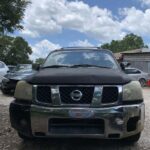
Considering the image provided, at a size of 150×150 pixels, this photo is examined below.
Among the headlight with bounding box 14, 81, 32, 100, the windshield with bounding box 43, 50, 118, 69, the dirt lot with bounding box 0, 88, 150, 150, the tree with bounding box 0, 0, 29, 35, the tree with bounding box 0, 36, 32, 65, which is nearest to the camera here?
the headlight with bounding box 14, 81, 32, 100

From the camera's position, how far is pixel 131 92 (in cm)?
602

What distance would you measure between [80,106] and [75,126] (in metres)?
0.32

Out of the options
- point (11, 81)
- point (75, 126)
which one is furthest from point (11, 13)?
point (11, 81)

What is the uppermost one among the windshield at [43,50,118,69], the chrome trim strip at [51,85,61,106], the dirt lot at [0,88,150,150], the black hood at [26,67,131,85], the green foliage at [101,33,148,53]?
the green foliage at [101,33,148,53]

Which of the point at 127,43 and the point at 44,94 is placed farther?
the point at 127,43

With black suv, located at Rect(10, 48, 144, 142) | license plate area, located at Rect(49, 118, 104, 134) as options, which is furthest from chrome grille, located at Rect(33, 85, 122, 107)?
license plate area, located at Rect(49, 118, 104, 134)

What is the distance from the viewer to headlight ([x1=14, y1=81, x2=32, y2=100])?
6.09 metres

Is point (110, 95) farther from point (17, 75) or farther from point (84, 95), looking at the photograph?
point (17, 75)

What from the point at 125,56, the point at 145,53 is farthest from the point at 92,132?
the point at 125,56

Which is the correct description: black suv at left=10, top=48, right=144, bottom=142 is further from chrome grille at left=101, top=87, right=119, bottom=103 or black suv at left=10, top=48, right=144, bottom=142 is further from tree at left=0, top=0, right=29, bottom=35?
tree at left=0, top=0, right=29, bottom=35

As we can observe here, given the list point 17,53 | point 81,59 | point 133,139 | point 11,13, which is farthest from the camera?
point 17,53

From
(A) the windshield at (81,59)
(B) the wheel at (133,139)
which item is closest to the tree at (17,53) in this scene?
(A) the windshield at (81,59)

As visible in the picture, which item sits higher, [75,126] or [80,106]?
[80,106]

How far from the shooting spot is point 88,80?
19.5 feet
